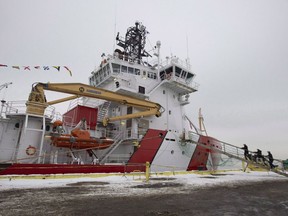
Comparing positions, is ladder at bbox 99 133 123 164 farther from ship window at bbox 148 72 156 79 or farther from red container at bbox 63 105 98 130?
ship window at bbox 148 72 156 79

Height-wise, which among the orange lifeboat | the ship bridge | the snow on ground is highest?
the ship bridge

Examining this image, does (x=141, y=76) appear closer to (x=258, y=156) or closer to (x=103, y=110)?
(x=103, y=110)

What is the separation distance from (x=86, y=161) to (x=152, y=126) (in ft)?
17.0

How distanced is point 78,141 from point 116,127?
4291 millimetres

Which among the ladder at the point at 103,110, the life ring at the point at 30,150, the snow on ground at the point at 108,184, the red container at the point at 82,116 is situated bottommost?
the snow on ground at the point at 108,184

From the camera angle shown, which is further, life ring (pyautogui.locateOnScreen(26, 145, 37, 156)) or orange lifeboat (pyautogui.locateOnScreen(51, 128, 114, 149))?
orange lifeboat (pyautogui.locateOnScreen(51, 128, 114, 149))

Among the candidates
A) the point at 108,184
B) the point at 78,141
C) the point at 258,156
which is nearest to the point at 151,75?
the point at 78,141

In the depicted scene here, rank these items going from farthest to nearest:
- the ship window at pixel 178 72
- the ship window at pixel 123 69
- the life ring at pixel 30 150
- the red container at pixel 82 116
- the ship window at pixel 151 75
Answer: the ship window at pixel 151 75, the ship window at pixel 178 72, the ship window at pixel 123 69, the red container at pixel 82 116, the life ring at pixel 30 150

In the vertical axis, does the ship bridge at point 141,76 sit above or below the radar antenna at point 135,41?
below

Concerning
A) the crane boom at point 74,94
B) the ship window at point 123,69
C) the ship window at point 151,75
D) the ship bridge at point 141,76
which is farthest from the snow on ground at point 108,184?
the ship window at point 151,75

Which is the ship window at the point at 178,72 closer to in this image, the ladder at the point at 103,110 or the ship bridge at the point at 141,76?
the ship bridge at the point at 141,76

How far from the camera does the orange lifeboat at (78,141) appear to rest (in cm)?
927

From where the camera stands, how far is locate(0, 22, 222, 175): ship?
9211 millimetres

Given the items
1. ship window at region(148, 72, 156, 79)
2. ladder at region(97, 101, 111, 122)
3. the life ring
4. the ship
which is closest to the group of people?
the ship
